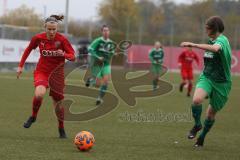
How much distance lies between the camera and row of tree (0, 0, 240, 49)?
178 feet

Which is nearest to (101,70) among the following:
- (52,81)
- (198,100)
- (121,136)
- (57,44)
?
(121,136)

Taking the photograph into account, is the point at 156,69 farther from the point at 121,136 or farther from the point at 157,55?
the point at 121,136

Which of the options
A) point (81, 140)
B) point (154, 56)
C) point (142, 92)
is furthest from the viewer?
point (154, 56)

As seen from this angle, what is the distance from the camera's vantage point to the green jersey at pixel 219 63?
9.20 meters

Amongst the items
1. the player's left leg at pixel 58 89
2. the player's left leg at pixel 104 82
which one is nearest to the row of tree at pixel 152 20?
the player's left leg at pixel 104 82

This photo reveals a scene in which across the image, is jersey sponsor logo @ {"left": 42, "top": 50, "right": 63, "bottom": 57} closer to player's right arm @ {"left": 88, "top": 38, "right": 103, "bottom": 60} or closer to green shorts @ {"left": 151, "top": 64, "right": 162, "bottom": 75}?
player's right arm @ {"left": 88, "top": 38, "right": 103, "bottom": 60}

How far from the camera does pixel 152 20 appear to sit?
6719 cm

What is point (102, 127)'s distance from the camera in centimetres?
1227

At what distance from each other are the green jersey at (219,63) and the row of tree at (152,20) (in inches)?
1456

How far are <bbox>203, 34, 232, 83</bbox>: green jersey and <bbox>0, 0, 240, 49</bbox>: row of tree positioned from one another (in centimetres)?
3698

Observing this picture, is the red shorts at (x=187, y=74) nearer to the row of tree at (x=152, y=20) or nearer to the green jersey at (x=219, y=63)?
the green jersey at (x=219, y=63)

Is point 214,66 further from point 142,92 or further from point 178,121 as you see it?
point 142,92

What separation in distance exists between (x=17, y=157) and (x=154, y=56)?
1914cm

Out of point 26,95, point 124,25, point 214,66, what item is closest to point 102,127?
point 214,66
